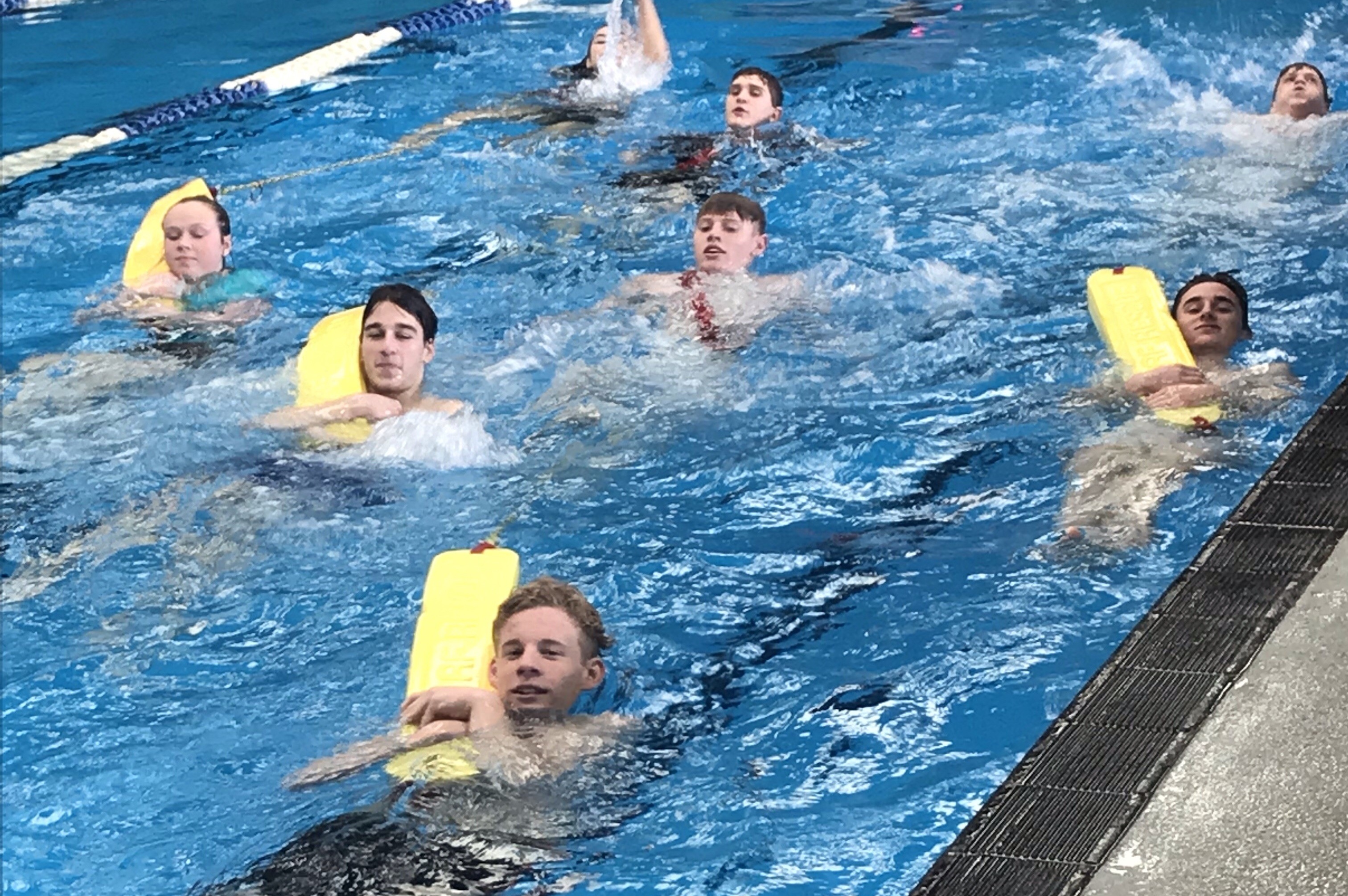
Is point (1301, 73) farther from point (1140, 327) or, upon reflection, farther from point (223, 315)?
point (223, 315)

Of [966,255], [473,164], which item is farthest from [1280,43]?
[473,164]

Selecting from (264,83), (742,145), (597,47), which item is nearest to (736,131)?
(742,145)

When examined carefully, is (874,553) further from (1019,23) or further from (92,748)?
(1019,23)

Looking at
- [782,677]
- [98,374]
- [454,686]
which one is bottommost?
[782,677]

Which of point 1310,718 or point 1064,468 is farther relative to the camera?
point 1064,468

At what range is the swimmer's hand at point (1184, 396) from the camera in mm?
5172

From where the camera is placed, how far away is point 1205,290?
5617mm

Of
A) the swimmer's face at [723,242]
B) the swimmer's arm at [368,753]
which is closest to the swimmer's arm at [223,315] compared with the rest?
the swimmer's face at [723,242]

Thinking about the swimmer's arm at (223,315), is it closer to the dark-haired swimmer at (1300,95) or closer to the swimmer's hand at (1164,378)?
the swimmer's hand at (1164,378)

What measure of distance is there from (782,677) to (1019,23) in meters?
8.85

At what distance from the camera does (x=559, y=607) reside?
146 inches

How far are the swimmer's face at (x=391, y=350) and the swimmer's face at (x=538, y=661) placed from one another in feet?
6.66

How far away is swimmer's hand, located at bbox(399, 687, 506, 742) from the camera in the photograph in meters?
3.65

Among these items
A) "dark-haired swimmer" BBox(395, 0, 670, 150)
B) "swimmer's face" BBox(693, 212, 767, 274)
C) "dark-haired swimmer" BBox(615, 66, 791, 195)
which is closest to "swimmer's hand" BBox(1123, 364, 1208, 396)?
"swimmer's face" BBox(693, 212, 767, 274)
